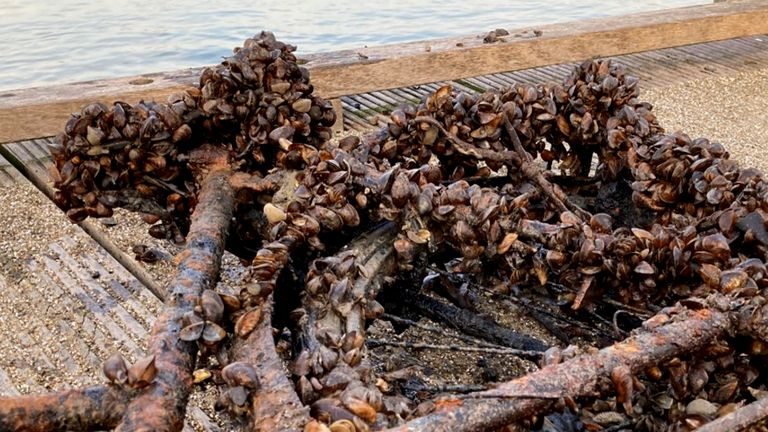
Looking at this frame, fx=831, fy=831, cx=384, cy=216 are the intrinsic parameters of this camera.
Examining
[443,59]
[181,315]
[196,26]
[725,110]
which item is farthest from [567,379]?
[196,26]

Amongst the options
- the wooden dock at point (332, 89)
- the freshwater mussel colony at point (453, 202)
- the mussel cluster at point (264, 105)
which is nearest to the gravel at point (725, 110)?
the wooden dock at point (332, 89)

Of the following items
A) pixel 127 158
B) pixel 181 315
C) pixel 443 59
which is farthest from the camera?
pixel 443 59

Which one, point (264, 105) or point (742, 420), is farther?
point (264, 105)

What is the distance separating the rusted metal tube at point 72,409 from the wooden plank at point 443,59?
80.7 inches

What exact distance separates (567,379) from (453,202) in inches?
13.9

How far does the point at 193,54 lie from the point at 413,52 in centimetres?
218

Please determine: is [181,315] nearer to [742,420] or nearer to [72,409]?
[72,409]

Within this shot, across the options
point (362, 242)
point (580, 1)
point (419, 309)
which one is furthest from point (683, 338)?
point (580, 1)

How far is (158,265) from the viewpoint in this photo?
194 centimetres

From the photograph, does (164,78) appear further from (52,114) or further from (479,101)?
(479,101)

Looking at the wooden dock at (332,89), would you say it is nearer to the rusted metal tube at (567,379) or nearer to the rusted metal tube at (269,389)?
the rusted metal tube at (269,389)

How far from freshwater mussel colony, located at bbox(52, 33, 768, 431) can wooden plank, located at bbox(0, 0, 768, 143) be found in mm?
1362

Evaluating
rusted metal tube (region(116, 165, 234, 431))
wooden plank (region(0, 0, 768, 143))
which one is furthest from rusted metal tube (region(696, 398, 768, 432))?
wooden plank (region(0, 0, 768, 143))

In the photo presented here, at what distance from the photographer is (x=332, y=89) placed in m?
3.03
